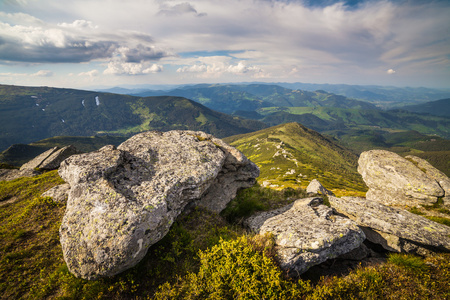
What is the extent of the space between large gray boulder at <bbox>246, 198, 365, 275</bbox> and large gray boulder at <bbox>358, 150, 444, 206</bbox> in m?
15.0

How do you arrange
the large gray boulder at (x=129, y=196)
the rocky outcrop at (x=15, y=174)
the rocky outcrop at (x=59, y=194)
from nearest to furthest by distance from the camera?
1. the large gray boulder at (x=129, y=196)
2. the rocky outcrop at (x=59, y=194)
3. the rocky outcrop at (x=15, y=174)

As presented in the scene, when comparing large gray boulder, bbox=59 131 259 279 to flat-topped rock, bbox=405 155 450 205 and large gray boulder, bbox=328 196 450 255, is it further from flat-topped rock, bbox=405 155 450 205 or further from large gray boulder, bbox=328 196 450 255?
flat-topped rock, bbox=405 155 450 205

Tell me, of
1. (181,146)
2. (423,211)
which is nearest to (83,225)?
(181,146)

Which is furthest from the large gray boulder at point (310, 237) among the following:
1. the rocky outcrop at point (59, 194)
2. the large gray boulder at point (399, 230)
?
the rocky outcrop at point (59, 194)

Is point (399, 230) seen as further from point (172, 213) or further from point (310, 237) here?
point (172, 213)

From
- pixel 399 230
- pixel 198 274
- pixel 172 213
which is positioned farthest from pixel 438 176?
pixel 172 213

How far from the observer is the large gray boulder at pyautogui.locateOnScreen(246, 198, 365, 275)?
34.3ft

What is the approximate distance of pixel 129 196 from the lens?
11203 mm

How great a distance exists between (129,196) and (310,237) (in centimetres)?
1141

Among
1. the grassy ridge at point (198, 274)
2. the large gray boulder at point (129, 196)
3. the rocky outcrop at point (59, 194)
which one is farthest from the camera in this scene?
the rocky outcrop at point (59, 194)

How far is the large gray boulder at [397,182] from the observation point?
20.8 meters

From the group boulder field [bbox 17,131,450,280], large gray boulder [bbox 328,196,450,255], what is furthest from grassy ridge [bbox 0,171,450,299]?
large gray boulder [bbox 328,196,450,255]

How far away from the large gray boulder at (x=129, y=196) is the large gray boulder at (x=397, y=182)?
22.0 meters

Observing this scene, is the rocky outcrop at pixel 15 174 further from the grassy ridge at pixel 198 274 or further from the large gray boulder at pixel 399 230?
the large gray boulder at pixel 399 230
